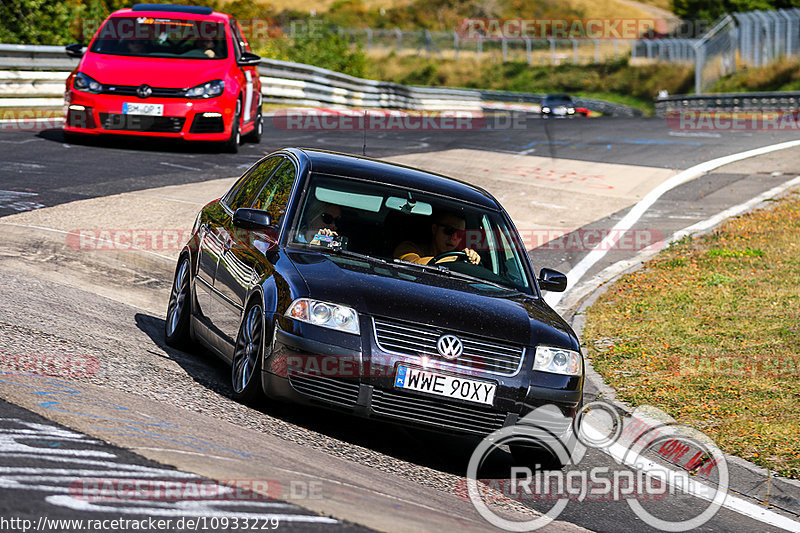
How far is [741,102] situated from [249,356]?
34.0 meters

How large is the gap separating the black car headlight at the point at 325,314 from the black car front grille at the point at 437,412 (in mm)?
395

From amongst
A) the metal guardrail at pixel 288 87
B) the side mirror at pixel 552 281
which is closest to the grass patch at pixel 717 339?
the side mirror at pixel 552 281

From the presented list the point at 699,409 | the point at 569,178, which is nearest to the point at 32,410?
the point at 699,409

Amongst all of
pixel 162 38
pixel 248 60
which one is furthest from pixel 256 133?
pixel 162 38

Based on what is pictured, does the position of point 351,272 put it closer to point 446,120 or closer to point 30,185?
point 30,185

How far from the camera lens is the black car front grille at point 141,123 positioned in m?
16.7

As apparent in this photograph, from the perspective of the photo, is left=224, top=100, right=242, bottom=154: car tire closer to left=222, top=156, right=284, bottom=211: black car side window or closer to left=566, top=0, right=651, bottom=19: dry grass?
left=222, top=156, right=284, bottom=211: black car side window

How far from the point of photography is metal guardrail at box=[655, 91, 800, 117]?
121 ft

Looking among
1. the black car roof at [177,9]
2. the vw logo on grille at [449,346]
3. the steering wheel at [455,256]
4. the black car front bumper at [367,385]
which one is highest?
the black car roof at [177,9]

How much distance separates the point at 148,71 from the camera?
16641mm

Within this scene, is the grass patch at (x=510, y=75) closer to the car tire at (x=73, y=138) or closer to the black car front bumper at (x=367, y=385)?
the car tire at (x=73, y=138)

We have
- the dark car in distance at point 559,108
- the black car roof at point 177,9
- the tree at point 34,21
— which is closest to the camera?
the black car roof at point 177,9

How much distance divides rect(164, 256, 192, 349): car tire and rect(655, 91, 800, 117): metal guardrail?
31202mm

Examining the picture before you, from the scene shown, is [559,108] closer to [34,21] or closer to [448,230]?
[34,21]
